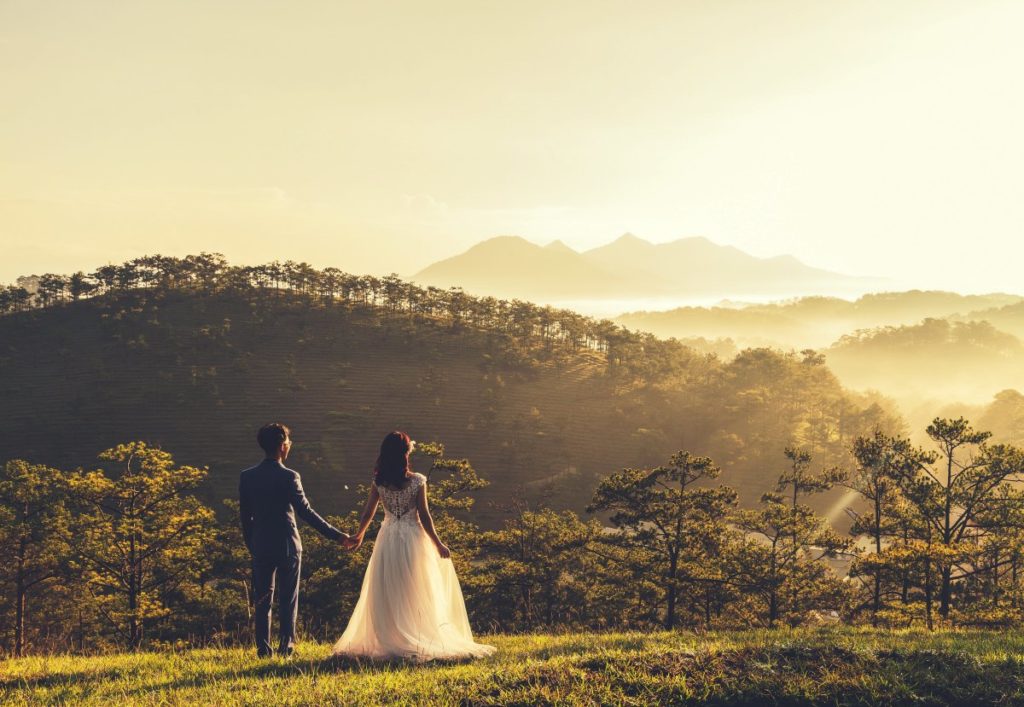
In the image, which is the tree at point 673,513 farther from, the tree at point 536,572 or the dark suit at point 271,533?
the dark suit at point 271,533

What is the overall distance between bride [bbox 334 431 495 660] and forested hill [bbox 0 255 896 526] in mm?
74621

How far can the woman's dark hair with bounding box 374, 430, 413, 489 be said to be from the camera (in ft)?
26.9

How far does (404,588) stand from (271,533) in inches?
68.5

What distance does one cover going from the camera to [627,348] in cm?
13838

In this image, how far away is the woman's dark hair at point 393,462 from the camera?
26.9 feet

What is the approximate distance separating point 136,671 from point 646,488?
29559 mm

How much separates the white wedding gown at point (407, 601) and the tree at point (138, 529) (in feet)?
71.0

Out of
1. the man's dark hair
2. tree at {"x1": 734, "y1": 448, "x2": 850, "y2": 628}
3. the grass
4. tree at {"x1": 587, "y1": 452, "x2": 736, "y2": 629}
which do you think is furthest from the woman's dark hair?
tree at {"x1": 734, "y1": 448, "x2": 850, "y2": 628}

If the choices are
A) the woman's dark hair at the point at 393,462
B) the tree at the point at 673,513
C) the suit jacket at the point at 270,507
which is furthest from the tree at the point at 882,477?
the suit jacket at the point at 270,507

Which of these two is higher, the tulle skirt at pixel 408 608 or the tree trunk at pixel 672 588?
the tulle skirt at pixel 408 608

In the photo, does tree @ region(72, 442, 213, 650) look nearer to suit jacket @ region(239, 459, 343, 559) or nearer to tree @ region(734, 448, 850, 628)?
suit jacket @ region(239, 459, 343, 559)

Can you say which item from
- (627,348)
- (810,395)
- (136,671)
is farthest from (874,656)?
(627,348)

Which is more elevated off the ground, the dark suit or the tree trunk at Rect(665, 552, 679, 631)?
the dark suit

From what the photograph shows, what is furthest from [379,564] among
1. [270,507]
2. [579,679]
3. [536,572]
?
[536,572]
